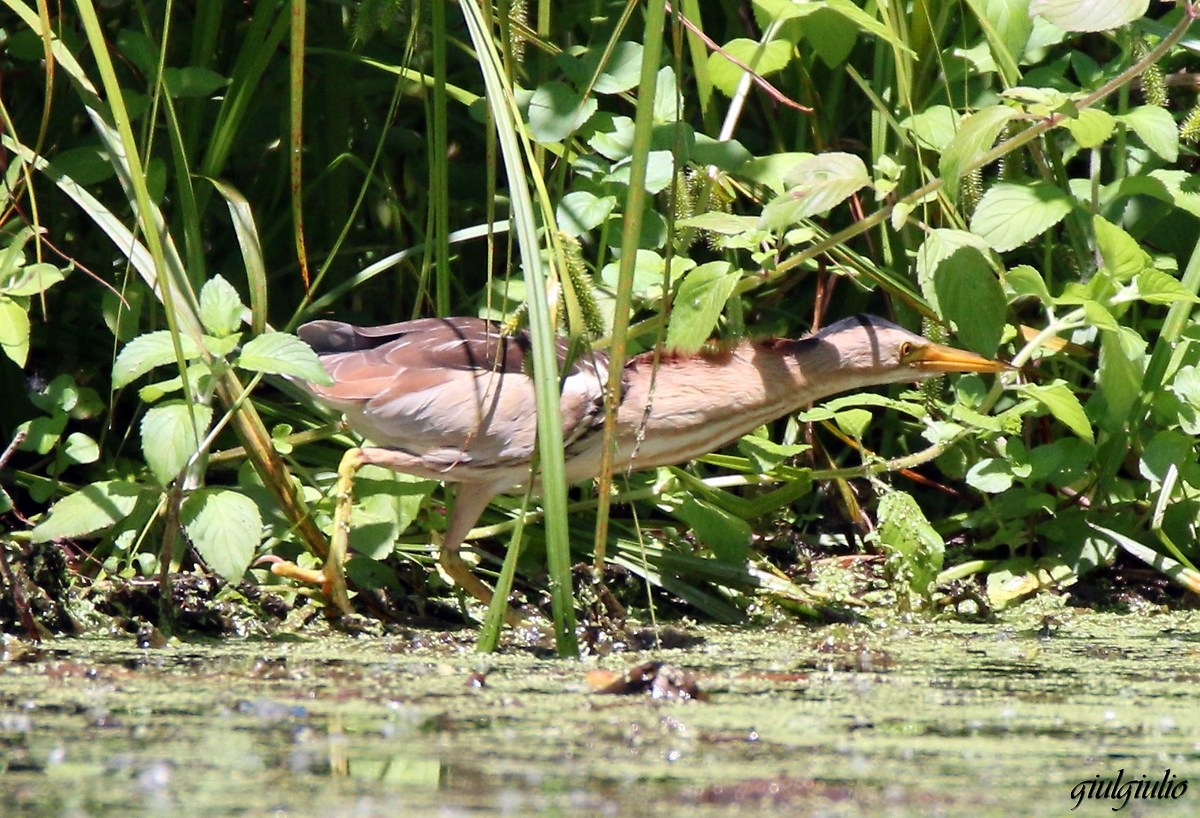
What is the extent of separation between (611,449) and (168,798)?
1.03 meters

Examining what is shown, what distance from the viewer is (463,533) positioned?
3.46 m

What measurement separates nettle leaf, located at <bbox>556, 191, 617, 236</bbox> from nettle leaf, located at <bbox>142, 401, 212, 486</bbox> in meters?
0.95

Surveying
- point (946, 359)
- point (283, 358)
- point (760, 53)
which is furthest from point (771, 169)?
point (283, 358)

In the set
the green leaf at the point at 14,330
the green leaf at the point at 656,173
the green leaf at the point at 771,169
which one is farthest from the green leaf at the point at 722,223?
the green leaf at the point at 14,330

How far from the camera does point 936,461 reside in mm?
3826

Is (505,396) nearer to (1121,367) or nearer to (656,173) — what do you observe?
(656,173)

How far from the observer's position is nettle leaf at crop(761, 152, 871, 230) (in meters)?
2.84

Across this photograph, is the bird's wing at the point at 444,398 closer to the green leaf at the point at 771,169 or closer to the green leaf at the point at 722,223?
the green leaf at the point at 722,223

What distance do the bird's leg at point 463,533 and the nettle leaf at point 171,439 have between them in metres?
0.74

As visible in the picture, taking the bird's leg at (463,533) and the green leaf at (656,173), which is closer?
the green leaf at (656,173)

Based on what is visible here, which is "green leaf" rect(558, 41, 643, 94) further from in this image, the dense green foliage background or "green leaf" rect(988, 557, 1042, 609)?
"green leaf" rect(988, 557, 1042, 609)

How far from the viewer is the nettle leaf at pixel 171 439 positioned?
282cm

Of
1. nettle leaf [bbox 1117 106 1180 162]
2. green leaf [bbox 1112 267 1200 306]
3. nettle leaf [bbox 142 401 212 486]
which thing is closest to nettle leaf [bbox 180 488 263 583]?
nettle leaf [bbox 142 401 212 486]

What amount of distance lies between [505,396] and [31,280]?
1014 millimetres
